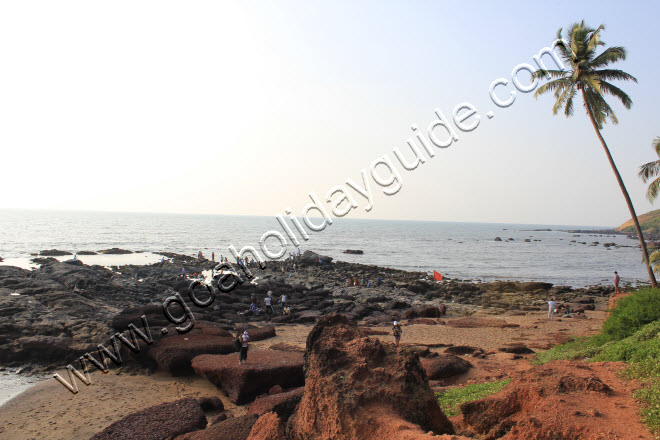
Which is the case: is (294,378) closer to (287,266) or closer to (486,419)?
(486,419)

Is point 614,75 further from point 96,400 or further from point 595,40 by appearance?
point 96,400

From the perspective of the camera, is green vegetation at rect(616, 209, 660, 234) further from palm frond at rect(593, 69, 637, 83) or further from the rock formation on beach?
palm frond at rect(593, 69, 637, 83)

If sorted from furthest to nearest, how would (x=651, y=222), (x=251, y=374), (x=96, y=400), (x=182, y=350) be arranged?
1. (x=651, y=222)
2. (x=182, y=350)
3. (x=96, y=400)
4. (x=251, y=374)

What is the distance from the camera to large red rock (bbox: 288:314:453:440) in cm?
562

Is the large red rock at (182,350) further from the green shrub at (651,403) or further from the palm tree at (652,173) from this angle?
the palm tree at (652,173)

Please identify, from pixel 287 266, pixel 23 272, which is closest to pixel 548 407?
pixel 23 272

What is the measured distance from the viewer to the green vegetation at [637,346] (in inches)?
249

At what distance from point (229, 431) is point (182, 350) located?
7.82 meters

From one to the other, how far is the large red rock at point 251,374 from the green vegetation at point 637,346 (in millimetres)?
8308

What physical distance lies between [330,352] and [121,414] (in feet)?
27.1

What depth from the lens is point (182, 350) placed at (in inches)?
578

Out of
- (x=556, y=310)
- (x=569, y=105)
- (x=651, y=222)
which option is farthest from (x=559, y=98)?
(x=651, y=222)

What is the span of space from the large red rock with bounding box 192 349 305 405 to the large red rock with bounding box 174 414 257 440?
3.99 m

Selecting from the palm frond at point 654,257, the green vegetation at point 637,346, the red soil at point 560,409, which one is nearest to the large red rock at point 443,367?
the green vegetation at point 637,346
